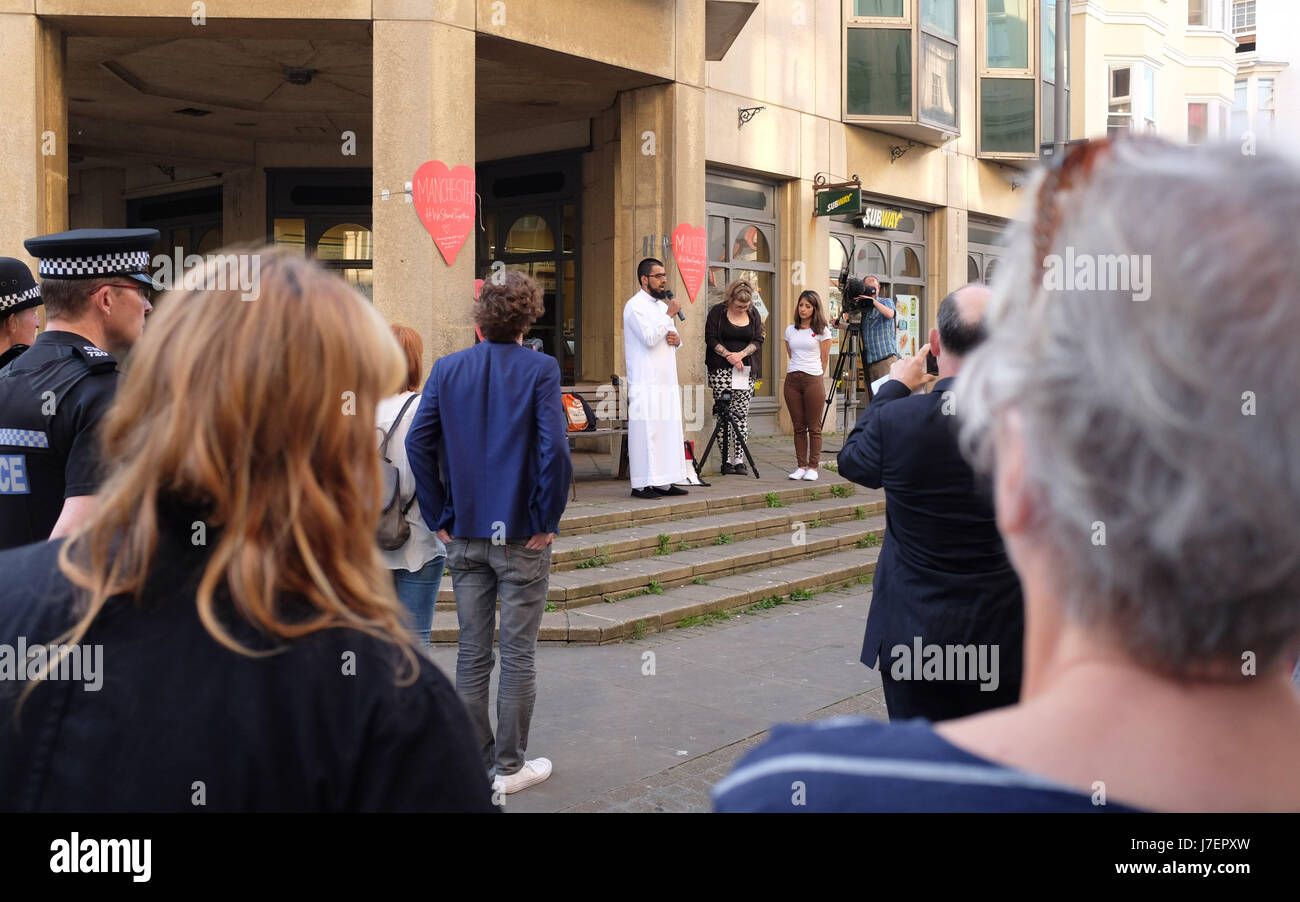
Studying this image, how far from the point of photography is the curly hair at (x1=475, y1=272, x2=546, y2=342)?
4.63 meters

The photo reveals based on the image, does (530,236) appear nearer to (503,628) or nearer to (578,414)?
(578,414)

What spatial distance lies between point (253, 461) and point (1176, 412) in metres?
0.98

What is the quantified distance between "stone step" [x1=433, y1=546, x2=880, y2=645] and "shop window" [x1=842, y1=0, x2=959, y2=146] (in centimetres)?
995

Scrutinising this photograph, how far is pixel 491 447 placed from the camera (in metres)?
4.57

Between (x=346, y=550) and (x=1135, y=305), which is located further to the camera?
(x=346, y=550)

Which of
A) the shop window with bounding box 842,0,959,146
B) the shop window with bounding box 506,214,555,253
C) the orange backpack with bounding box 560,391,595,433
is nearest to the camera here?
the orange backpack with bounding box 560,391,595,433

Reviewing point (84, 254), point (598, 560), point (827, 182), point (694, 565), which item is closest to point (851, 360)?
point (827, 182)

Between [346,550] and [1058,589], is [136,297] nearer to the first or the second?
[346,550]

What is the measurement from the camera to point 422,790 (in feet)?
4.22

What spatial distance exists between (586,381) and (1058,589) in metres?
14.3

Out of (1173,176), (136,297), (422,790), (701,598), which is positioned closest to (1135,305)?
(1173,176)

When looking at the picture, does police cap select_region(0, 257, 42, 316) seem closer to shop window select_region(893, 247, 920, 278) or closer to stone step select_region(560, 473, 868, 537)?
stone step select_region(560, 473, 868, 537)

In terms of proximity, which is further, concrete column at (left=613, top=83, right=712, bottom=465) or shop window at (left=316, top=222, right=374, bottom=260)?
shop window at (left=316, top=222, right=374, bottom=260)

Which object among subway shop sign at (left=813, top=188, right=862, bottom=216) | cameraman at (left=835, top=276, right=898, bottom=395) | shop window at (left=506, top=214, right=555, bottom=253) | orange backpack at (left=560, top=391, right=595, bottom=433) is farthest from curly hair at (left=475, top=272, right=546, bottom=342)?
subway shop sign at (left=813, top=188, right=862, bottom=216)
